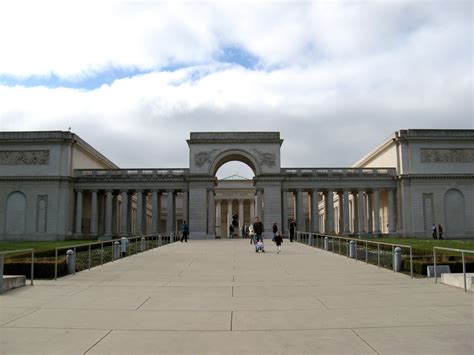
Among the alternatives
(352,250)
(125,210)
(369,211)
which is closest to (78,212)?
(125,210)

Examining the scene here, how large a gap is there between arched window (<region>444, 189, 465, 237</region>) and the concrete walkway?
1886 inches

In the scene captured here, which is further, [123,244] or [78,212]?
[78,212]

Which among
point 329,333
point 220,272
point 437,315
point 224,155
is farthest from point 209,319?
point 224,155

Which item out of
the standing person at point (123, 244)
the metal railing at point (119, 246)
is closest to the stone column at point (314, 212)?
the metal railing at point (119, 246)

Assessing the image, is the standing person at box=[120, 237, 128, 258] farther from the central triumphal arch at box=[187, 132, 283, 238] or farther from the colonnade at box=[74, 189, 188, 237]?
the colonnade at box=[74, 189, 188, 237]

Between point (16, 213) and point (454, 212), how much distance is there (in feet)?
190

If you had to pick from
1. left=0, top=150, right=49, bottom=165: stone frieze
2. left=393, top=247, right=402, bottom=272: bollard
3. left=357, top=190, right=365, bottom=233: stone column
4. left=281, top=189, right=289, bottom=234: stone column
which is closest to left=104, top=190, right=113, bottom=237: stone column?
left=0, top=150, right=49, bottom=165: stone frieze

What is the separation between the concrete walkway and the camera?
8.16m

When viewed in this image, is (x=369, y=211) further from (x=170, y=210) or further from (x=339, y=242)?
(x=339, y=242)

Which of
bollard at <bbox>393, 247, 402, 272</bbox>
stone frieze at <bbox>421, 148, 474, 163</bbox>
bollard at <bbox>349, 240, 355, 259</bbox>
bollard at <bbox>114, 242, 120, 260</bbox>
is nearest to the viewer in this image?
bollard at <bbox>393, 247, 402, 272</bbox>

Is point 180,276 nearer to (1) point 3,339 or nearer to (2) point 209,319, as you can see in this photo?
(2) point 209,319

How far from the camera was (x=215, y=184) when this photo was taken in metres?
63.6

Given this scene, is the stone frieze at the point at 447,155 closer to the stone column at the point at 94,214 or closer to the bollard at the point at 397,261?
the stone column at the point at 94,214

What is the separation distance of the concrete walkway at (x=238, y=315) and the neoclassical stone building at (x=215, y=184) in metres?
45.1
